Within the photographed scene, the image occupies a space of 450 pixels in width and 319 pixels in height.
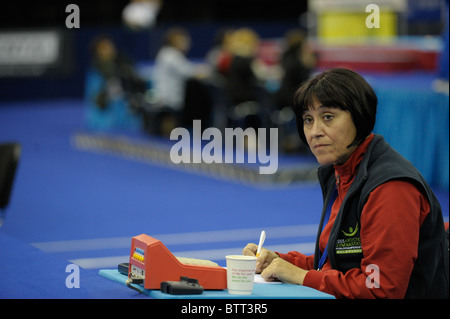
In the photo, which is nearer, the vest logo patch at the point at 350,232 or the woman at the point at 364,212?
the woman at the point at 364,212

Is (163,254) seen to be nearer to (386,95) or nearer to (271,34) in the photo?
(386,95)

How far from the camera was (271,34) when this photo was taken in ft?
69.9

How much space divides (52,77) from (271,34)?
6.19m

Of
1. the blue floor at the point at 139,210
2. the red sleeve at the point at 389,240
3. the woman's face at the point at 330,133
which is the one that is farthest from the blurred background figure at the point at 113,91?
the red sleeve at the point at 389,240

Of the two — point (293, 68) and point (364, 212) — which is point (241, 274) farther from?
point (293, 68)

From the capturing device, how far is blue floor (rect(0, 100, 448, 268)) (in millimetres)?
5938

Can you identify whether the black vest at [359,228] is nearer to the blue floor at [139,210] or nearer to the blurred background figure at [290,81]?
the blue floor at [139,210]

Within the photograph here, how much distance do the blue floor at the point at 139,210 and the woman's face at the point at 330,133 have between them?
111 inches

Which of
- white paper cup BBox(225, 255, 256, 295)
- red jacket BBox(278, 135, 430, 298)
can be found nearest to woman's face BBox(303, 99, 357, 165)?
red jacket BBox(278, 135, 430, 298)

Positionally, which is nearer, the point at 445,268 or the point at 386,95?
the point at 445,268

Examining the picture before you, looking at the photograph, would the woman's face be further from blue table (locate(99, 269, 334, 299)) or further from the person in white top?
the person in white top

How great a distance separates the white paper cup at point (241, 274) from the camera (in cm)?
223

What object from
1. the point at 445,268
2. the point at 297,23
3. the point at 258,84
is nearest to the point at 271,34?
the point at 297,23

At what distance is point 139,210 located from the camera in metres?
7.31
